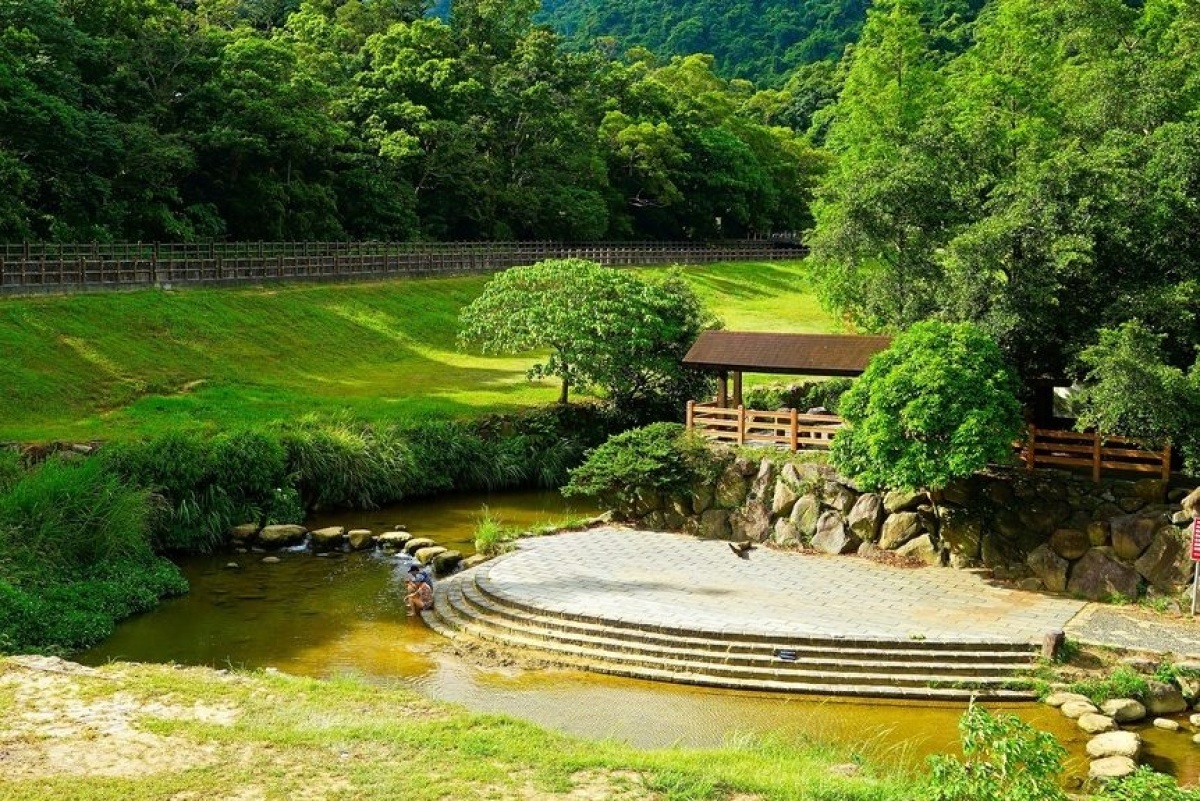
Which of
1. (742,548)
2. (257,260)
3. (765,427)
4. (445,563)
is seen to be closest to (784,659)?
(742,548)

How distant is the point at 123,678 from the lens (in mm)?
15164

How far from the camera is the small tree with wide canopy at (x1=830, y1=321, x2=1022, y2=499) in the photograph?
68.2 ft

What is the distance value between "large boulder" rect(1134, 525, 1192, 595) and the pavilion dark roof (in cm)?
675

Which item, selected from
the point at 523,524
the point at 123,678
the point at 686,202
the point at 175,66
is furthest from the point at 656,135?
the point at 123,678

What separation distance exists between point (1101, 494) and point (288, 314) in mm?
32104

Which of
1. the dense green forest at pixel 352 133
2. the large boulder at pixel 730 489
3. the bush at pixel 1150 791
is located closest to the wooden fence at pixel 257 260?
the dense green forest at pixel 352 133

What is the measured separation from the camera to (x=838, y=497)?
23.8 meters

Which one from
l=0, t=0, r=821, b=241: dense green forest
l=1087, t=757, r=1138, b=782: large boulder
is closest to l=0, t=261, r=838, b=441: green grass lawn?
l=0, t=0, r=821, b=241: dense green forest

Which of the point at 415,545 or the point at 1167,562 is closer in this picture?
the point at 1167,562

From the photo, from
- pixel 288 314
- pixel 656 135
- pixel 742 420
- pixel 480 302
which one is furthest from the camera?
pixel 656 135

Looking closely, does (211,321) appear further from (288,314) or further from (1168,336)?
(1168,336)

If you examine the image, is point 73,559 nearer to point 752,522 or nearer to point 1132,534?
point 752,522

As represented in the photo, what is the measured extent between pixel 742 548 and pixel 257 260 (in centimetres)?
3084

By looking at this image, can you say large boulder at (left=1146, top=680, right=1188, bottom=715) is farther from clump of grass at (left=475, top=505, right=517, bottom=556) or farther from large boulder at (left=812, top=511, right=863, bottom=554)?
clump of grass at (left=475, top=505, right=517, bottom=556)
